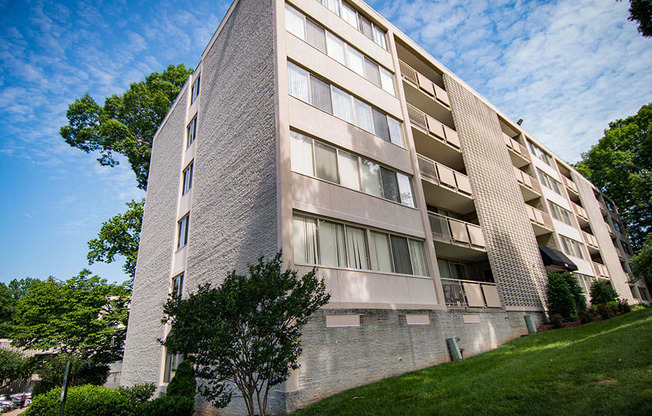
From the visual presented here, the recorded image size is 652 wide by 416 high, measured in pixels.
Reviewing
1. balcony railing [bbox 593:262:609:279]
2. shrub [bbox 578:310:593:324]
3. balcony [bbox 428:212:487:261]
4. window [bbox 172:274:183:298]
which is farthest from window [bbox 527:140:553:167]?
window [bbox 172:274:183:298]

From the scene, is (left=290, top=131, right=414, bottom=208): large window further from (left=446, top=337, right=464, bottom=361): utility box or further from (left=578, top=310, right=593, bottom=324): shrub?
(left=578, top=310, right=593, bottom=324): shrub

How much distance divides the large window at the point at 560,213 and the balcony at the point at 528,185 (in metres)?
2.14

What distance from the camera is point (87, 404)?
11.2 m

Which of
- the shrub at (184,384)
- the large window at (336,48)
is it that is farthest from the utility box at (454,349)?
the large window at (336,48)

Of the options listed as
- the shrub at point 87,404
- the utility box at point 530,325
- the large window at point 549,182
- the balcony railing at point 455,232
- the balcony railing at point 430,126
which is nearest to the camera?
the shrub at point 87,404

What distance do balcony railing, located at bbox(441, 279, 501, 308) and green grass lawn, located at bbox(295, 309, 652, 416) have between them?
3.72 m

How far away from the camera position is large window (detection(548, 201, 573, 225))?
25503 mm

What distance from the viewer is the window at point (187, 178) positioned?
18.0m

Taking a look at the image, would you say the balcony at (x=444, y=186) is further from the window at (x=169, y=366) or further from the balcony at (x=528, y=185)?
the window at (x=169, y=366)

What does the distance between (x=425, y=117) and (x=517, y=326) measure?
34.9 ft

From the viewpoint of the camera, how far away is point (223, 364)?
6.76 m

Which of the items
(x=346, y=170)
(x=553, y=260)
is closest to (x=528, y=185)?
(x=553, y=260)

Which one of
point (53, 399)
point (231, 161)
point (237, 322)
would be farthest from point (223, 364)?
point (53, 399)

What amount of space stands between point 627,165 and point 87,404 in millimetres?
46836
